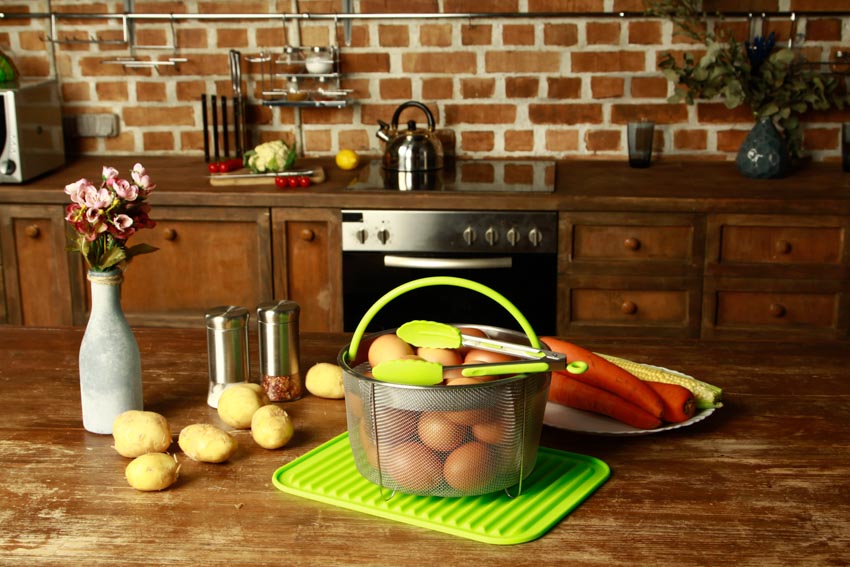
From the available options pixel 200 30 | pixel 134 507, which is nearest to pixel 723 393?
pixel 134 507

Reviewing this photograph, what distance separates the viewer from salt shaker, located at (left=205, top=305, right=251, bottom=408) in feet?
5.29

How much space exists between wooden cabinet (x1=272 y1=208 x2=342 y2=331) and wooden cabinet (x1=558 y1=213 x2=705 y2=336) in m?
0.71

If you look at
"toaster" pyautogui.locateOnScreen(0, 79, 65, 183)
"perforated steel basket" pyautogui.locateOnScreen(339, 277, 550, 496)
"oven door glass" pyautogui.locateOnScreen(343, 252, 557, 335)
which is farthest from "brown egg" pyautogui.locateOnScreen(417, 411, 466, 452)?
"toaster" pyautogui.locateOnScreen(0, 79, 65, 183)

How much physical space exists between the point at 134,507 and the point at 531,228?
2.06m

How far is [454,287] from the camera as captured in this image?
10.4 ft

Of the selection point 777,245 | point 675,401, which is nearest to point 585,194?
point 777,245

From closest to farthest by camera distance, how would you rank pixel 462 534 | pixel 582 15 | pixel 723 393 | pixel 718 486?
pixel 462 534 → pixel 718 486 → pixel 723 393 → pixel 582 15

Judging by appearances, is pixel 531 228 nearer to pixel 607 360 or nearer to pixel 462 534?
pixel 607 360

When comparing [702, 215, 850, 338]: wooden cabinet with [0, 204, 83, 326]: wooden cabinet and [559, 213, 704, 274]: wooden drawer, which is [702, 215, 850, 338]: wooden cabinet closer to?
[559, 213, 704, 274]: wooden drawer

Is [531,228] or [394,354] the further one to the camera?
[531,228]

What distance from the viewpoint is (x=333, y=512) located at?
1.27 m

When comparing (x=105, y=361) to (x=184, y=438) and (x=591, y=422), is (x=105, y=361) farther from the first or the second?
(x=591, y=422)

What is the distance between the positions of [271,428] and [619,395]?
20.2 inches

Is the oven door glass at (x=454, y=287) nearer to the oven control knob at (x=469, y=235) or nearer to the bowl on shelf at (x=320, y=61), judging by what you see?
the oven control knob at (x=469, y=235)
